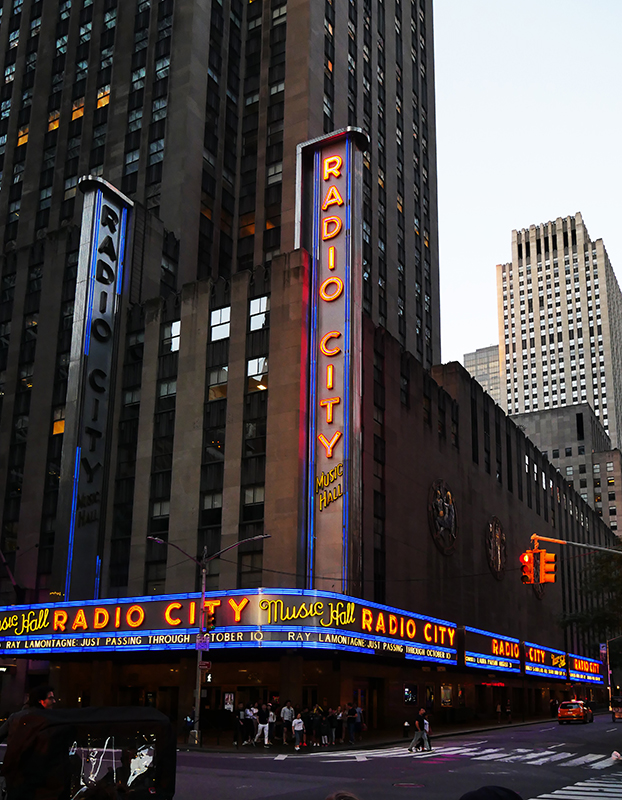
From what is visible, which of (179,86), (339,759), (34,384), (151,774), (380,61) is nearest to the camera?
(151,774)

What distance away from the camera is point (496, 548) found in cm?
7800

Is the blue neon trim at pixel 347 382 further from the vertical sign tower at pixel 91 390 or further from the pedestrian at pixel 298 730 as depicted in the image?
the vertical sign tower at pixel 91 390

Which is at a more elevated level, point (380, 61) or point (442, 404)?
point (380, 61)

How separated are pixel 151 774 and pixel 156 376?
4959 cm

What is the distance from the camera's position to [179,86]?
3004 inches

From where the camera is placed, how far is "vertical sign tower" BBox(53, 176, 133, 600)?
5500cm

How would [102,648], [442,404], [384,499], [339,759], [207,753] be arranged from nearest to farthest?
[339,759] < [207,753] < [102,648] < [384,499] < [442,404]

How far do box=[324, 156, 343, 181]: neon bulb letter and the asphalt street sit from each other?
35.6 meters

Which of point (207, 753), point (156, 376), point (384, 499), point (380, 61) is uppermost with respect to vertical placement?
point (380, 61)

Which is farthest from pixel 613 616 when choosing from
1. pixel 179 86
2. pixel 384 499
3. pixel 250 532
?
pixel 179 86

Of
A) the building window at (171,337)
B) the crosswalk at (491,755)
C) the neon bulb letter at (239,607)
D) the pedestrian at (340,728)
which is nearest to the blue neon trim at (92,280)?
the building window at (171,337)

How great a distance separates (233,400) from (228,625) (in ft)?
47.6

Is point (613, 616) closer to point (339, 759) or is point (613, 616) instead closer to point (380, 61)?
point (339, 759)

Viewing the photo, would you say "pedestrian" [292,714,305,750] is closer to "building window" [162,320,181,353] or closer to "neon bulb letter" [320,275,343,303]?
"neon bulb letter" [320,275,343,303]
